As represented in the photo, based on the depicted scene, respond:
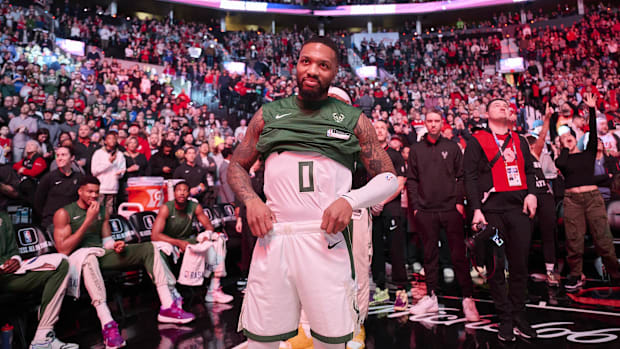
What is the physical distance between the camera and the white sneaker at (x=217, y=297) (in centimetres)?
549

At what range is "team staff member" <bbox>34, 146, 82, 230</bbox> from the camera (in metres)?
5.46

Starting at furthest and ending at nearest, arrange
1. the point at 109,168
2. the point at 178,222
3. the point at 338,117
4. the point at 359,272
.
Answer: the point at 109,168, the point at 178,222, the point at 359,272, the point at 338,117

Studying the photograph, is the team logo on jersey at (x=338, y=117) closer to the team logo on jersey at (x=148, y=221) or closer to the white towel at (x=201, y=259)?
the white towel at (x=201, y=259)

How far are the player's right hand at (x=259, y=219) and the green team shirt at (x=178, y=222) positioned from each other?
4.09 metres

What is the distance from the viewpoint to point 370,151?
6.72 ft

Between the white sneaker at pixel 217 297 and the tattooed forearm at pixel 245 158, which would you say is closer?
the tattooed forearm at pixel 245 158

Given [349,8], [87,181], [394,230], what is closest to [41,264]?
[87,181]

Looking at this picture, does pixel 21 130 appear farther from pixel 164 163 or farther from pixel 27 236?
pixel 27 236

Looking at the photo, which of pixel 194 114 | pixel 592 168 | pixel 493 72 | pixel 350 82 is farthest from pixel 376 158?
pixel 493 72

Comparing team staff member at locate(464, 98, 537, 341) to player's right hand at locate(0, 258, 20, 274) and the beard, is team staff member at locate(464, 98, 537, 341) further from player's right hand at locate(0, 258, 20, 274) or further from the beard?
player's right hand at locate(0, 258, 20, 274)

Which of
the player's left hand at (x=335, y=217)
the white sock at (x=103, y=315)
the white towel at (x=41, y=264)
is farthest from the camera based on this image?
the white sock at (x=103, y=315)

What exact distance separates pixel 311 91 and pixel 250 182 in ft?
1.69

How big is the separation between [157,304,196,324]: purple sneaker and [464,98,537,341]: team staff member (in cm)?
309

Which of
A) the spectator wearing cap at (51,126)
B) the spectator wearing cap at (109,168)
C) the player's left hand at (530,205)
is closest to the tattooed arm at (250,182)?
the player's left hand at (530,205)
